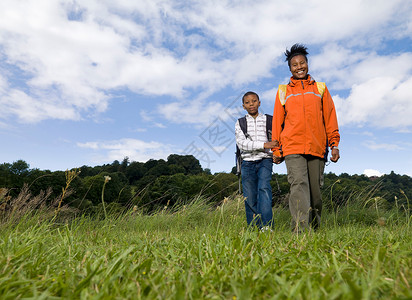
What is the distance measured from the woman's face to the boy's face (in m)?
0.70

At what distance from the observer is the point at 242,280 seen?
5.25 feet

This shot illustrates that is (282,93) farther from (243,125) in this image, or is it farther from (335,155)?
(335,155)

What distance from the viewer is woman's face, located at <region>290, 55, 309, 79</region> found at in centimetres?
411

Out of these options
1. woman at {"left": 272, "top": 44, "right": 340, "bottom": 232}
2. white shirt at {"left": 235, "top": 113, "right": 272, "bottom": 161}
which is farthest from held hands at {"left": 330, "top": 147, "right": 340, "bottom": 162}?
white shirt at {"left": 235, "top": 113, "right": 272, "bottom": 161}

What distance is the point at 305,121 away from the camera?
Result: 3.83 metres

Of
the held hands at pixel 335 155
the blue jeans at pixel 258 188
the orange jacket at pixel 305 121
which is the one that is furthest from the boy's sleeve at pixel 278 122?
the held hands at pixel 335 155

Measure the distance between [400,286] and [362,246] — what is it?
0.99 m

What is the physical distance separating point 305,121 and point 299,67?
2.51 ft

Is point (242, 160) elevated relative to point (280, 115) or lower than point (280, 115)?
lower

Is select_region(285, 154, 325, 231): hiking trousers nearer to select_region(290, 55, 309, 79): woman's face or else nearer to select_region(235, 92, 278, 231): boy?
select_region(235, 92, 278, 231): boy

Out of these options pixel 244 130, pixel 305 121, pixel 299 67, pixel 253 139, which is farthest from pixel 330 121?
pixel 244 130

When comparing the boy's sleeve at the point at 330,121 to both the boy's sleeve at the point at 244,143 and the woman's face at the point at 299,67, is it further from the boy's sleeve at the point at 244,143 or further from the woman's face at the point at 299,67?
the boy's sleeve at the point at 244,143

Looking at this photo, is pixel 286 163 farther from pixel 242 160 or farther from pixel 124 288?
pixel 124 288

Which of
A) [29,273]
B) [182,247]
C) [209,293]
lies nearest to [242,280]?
[209,293]
